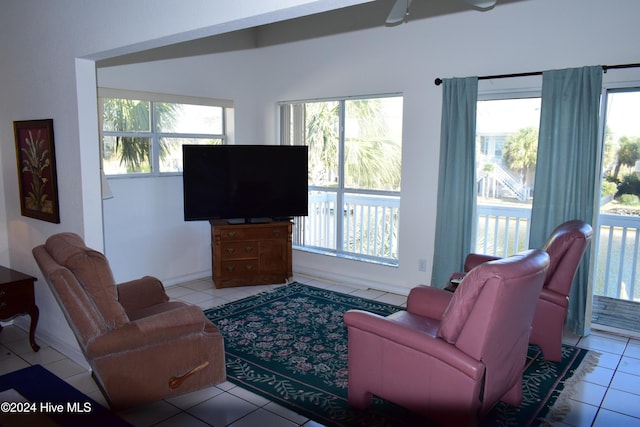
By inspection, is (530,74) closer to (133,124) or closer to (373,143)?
(373,143)

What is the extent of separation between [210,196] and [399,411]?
2990mm

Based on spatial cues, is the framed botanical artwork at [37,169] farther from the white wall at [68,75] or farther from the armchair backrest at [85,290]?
the armchair backrest at [85,290]

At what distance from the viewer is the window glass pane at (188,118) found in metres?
4.94

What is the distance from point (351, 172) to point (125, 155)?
2355mm

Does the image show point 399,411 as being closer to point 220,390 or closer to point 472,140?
point 220,390

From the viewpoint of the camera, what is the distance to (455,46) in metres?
4.34

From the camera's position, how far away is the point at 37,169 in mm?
3426

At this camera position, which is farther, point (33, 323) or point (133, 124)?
point (133, 124)

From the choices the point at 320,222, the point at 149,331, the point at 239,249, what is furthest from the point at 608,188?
the point at 149,331

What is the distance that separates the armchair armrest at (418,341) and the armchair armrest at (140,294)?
1.41 meters

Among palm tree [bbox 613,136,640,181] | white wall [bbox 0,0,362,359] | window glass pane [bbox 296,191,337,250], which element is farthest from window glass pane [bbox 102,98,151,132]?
palm tree [bbox 613,136,640,181]

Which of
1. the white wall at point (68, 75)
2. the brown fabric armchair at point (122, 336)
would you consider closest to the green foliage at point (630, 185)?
the white wall at point (68, 75)

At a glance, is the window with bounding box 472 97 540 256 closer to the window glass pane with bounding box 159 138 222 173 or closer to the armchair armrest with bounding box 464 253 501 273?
the armchair armrest with bounding box 464 253 501 273

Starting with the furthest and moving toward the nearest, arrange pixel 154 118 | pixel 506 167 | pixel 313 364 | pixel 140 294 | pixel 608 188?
pixel 154 118 < pixel 506 167 < pixel 608 188 < pixel 313 364 < pixel 140 294
